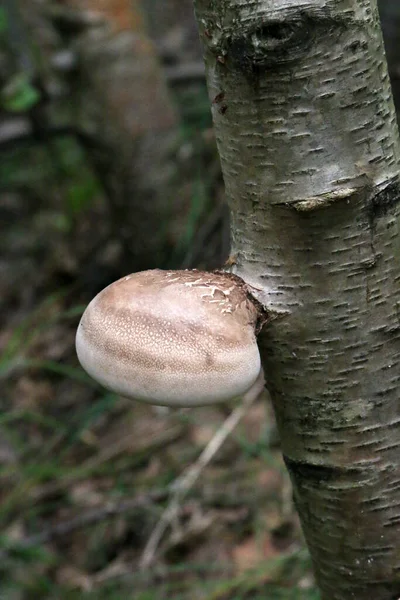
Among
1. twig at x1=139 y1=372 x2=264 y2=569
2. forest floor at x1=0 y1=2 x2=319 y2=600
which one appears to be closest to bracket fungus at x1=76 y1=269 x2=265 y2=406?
forest floor at x1=0 y1=2 x2=319 y2=600

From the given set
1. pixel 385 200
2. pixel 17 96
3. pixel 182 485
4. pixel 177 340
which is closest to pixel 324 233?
pixel 385 200

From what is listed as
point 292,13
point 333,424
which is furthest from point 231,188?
point 333,424

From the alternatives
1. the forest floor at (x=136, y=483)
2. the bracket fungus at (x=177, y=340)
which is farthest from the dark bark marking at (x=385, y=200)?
the forest floor at (x=136, y=483)

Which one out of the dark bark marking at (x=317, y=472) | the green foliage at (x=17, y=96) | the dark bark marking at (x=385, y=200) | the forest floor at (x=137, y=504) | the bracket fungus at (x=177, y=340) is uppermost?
the green foliage at (x=17, y=96)

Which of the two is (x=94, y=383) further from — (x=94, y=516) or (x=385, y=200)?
(x=385, y=200)

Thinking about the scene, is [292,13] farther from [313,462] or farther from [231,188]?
[313,462]

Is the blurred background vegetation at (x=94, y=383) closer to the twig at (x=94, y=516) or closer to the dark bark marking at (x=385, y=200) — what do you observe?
the twig at (x=94, y=516)

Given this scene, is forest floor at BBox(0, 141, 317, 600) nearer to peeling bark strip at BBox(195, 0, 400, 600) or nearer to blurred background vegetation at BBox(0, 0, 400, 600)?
blurred background vegetation at BBox(0, 0, 400, 600)
